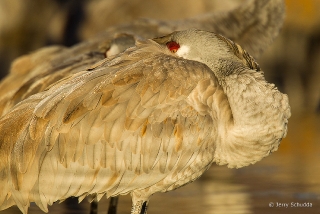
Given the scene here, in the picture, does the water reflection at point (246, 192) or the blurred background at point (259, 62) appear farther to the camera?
the blurred background at point (259, 62)

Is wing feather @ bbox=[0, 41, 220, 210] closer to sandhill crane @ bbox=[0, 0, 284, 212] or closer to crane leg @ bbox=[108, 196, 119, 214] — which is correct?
crane leg @ bbox=[108, 196, 119, 214]

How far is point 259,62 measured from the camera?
1159 cm

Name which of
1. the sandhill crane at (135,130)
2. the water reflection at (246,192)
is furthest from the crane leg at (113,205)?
the sandhill crane at (135,130)

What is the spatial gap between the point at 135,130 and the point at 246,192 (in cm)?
224

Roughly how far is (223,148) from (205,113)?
23 centimetres

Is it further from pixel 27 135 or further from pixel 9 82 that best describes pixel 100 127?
pixel 9 82

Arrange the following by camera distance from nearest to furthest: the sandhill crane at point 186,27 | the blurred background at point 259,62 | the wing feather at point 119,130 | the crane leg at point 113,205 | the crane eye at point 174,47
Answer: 1. the wing feather at point 119,130
2. the crane eye at point 174,47
3. the crane leg at point 113,205
4. the blurred background at point 259,62
5. the sandhill crane at point 186,27

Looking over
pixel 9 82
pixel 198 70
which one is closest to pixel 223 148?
pixel 198 70

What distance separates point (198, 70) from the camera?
14.3ft

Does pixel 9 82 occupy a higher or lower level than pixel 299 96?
lower

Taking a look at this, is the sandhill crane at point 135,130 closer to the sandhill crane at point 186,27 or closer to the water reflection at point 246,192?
the water reflection at point 246,192

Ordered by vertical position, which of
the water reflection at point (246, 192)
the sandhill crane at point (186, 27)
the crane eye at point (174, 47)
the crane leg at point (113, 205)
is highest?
the sandhill crane at point (186, 27)

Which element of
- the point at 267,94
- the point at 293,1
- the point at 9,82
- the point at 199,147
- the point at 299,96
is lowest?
the point at 199,147

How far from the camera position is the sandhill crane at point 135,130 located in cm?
431
